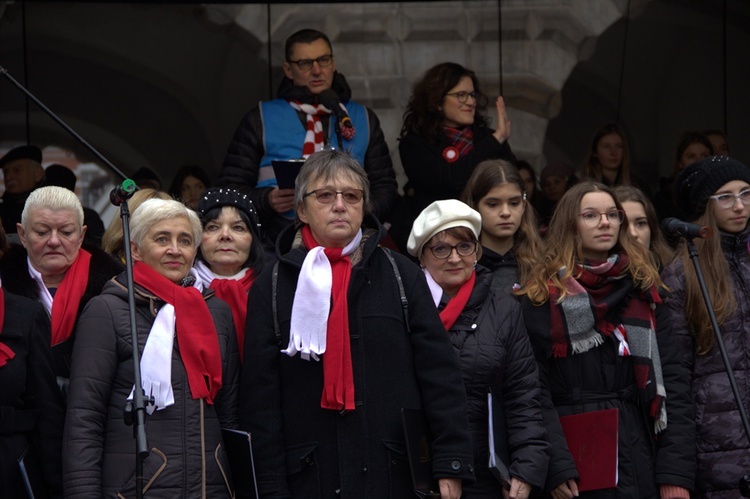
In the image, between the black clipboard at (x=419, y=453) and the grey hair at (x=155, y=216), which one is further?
the grey hair at (x=155, y=216)

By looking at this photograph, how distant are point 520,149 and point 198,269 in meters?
3.66

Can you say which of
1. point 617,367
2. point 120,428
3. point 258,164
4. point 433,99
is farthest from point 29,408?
point 433,99

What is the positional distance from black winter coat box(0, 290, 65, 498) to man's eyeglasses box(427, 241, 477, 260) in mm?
1628

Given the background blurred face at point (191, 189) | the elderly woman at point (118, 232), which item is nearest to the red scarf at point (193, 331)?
the elderly woman at point (118, 232)

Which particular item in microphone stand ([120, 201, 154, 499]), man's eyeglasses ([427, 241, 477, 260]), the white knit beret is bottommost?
microphone stand ([120, 201, 154, 499])

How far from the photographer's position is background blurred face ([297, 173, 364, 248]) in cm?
520

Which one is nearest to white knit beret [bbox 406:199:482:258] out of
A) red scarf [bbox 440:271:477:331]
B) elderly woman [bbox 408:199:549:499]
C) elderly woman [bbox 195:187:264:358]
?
elderly woman [bbox 408:199:549:499]

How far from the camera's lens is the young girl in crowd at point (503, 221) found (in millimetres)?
6023

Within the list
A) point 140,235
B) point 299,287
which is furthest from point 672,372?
point 140,235

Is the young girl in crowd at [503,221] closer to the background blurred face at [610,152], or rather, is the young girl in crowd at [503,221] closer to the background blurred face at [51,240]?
the background blurred face at [610,152]

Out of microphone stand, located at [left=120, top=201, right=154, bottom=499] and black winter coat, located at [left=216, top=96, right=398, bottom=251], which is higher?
black winter coat, located at [left=216, top=96, right=398, bottom=251]

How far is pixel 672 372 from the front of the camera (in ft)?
19.0

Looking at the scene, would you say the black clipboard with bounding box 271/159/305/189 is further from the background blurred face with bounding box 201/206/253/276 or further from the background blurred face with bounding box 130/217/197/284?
the background blurred face with bounding box 130/217/197/284

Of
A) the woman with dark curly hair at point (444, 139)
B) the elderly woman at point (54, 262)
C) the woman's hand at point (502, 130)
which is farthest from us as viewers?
the woman's hand at point (502, 130)
